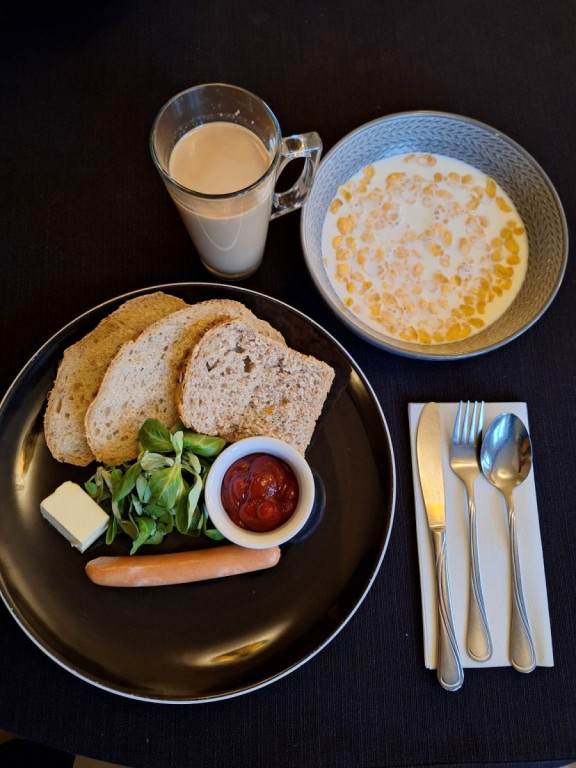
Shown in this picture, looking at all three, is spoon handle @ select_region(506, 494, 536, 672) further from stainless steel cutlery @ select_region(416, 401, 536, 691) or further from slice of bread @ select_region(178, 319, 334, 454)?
slice of bread @ select_region(178, 319, 334, 454)

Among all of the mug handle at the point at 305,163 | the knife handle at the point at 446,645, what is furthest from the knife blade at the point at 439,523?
the mug handle at the point at 305,163

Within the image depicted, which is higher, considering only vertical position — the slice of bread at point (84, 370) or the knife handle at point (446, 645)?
the slice of bread at point (84, 370)

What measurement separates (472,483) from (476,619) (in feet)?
1.01

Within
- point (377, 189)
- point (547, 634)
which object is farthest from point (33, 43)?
point (547, 634)

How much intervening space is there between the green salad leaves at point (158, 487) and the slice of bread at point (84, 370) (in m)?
0.11

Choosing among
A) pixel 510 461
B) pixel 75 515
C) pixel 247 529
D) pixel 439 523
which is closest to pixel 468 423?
pixel 510 461

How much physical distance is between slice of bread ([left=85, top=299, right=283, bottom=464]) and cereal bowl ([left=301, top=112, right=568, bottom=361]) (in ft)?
0.85

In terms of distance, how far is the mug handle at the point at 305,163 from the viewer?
1.36 m

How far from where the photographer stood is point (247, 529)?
134 centimetres

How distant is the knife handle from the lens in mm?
1303

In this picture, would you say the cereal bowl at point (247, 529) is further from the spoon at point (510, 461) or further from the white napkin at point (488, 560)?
the spoon at point (510, 461)

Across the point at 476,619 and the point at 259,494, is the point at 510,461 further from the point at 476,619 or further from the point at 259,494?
the point at 259,494

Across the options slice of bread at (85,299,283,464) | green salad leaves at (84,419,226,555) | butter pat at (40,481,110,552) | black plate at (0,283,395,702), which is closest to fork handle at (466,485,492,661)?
black plate at (0,283,395,702)

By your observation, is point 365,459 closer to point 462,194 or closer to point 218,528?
point 218,528
